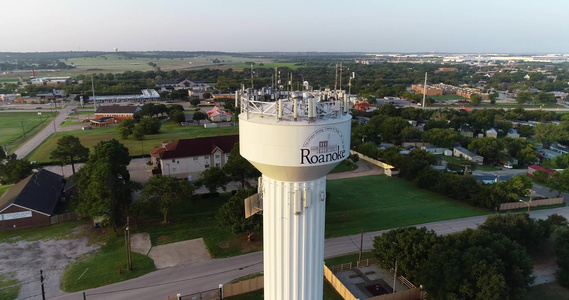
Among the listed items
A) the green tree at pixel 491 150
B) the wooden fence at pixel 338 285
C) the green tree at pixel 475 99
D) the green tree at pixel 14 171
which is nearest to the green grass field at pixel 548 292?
the wooden fence at pixel 338 285

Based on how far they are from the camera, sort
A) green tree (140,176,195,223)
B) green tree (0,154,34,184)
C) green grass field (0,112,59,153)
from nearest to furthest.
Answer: green tree (140,176,195,223), green tree (0,154,34,184), green grass field (0,112,59,153)

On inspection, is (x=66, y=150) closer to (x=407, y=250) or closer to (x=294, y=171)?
(x=407, y=250)

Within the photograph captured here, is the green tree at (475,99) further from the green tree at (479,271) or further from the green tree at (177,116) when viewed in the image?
the green tree at (479,271)

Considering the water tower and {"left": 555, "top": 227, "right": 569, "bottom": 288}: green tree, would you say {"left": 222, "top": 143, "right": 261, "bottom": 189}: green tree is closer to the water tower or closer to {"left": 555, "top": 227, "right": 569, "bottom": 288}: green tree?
the water tower

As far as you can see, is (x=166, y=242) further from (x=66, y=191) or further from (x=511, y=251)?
(x=511, y=251)

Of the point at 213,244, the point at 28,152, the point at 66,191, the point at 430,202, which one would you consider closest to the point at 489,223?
the point at 430,202

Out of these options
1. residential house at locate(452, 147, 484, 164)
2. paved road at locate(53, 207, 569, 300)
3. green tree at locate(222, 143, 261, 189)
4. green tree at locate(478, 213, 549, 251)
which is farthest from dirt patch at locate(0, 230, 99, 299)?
residential house at locate(452, 147, 484, 164)
